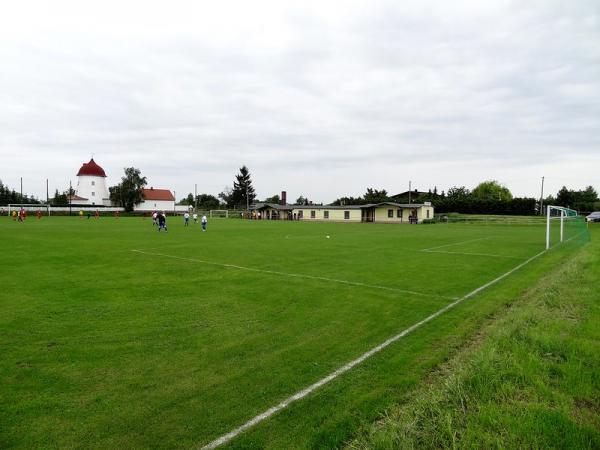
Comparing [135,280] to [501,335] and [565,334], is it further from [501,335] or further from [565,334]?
[565,334]

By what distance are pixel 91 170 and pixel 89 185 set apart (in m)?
4.21

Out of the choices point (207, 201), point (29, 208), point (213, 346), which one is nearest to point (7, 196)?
point (29, 208)

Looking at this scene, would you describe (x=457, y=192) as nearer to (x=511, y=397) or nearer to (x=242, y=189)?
(x=242, y=189)

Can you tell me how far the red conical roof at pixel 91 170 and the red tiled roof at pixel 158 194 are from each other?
12878 millimetres

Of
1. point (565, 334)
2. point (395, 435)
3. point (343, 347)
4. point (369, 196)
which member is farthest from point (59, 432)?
point (369, 196)

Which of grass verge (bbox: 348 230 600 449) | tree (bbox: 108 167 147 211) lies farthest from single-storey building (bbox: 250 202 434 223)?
grass verge (bbox: 348 230 600 449)

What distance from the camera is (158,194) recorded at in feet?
375

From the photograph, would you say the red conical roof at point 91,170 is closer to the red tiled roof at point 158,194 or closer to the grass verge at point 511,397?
the red tiled roof at point 158,194

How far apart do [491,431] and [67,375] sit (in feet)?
16.9

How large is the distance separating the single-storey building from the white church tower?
5127 cm

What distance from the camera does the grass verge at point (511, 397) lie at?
3.50 m

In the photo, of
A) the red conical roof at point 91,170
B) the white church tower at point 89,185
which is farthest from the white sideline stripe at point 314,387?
the red conical roof at point 91,170

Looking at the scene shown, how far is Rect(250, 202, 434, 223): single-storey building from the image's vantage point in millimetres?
66188

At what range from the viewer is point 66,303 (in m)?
8.80
